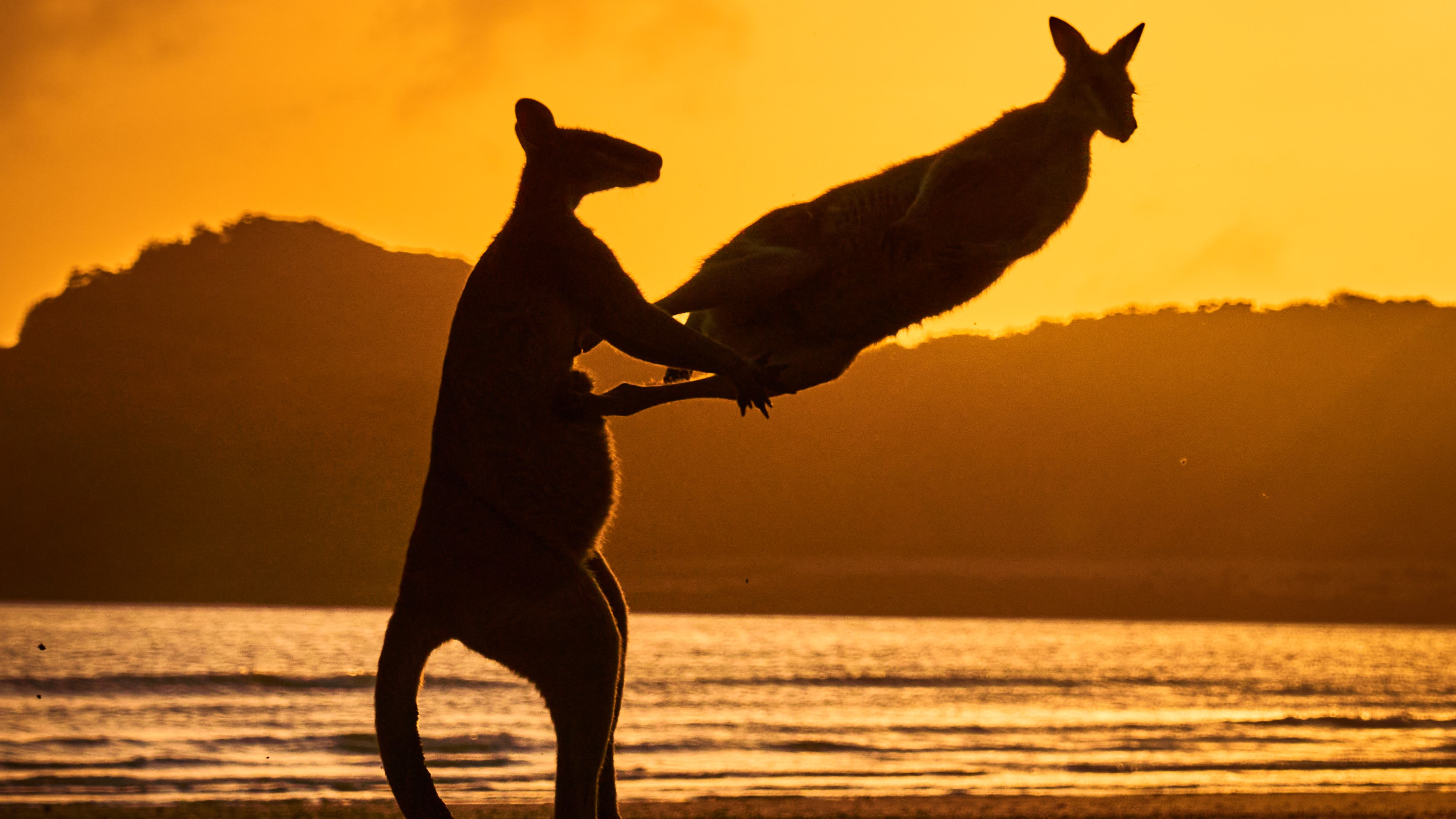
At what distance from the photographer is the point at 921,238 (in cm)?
457

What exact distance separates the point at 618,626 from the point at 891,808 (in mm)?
12514

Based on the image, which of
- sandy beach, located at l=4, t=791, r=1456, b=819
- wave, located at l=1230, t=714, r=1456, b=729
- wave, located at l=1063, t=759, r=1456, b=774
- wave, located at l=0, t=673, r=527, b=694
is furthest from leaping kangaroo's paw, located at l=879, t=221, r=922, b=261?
wave, located at l=0, t=673, r=527, b=694

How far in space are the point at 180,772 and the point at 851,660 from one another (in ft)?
127

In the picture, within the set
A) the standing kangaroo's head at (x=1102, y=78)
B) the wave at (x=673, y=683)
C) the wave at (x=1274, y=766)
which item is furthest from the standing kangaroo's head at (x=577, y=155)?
the wave at (x=673, y=683)

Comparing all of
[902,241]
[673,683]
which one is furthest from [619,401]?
[673,683]

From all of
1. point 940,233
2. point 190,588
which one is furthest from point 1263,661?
point 190,588

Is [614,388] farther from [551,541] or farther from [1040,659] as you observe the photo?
[1040,659]

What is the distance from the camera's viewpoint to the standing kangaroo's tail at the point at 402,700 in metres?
4.39

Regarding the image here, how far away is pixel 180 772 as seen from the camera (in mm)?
20875

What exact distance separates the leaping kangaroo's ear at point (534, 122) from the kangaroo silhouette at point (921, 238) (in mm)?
649

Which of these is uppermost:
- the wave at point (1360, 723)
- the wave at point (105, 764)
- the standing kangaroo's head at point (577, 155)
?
the standing kangaroo's head at point (577, 155)

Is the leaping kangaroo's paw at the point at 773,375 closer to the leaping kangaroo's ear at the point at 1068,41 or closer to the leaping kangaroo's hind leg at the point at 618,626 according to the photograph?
the leaping kangaroo's hind leg at the point at 618,626

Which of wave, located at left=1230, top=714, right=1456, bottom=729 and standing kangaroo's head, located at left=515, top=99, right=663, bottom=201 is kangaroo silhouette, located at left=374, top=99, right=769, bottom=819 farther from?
wave, located at left=1230, top=714, right=1456, bottom=729

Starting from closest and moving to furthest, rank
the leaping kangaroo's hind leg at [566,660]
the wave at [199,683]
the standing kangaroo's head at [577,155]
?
1. the leaping kangaroo's hind leg at [566,660]
2. the standing kangaroo's head at [577,155]
3. the wave at [199,683]
